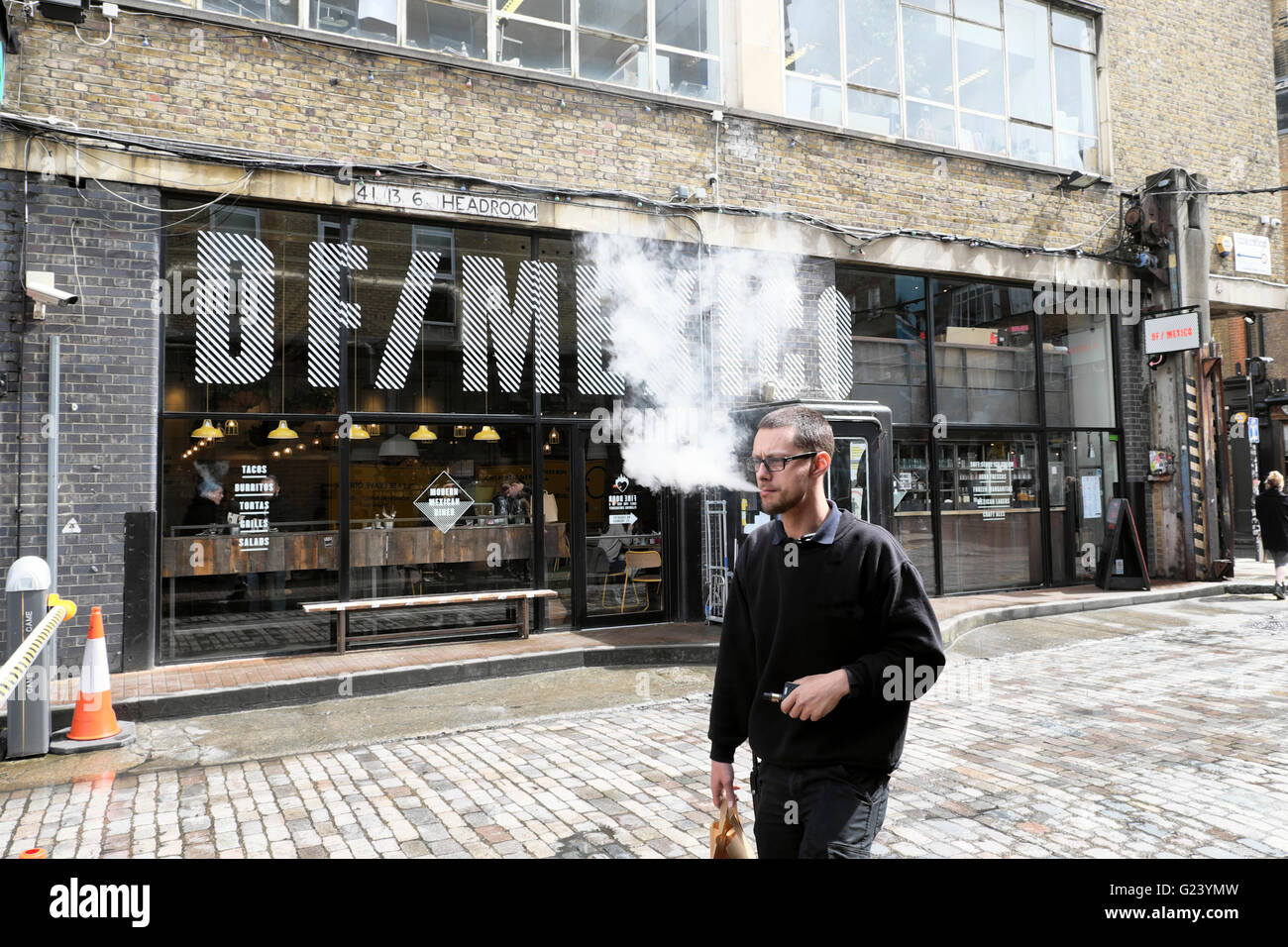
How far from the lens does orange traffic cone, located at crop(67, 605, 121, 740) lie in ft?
19.9

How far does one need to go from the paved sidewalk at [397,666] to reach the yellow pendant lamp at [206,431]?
2268 mm

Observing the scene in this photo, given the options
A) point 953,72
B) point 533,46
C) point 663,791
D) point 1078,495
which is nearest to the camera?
point 663,791

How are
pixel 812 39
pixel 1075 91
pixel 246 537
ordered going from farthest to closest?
pixel 1075 91
pixel 812 39
pixel 246 537

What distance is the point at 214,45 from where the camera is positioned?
8.58 metres

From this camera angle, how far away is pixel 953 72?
12898mm

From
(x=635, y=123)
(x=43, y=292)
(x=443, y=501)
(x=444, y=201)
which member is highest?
(x=635, y=123)

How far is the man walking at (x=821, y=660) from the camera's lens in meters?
2.33

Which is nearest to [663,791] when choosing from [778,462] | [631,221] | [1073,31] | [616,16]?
[778,462]

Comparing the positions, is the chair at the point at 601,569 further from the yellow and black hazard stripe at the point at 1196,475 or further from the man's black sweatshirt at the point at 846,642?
the yellow and black hazard stripe at the point at 1196,475

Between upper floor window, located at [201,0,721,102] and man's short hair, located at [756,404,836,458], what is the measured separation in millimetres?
8793

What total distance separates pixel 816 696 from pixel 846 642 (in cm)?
20

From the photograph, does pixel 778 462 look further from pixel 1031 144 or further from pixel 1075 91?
pixel 1075 91
